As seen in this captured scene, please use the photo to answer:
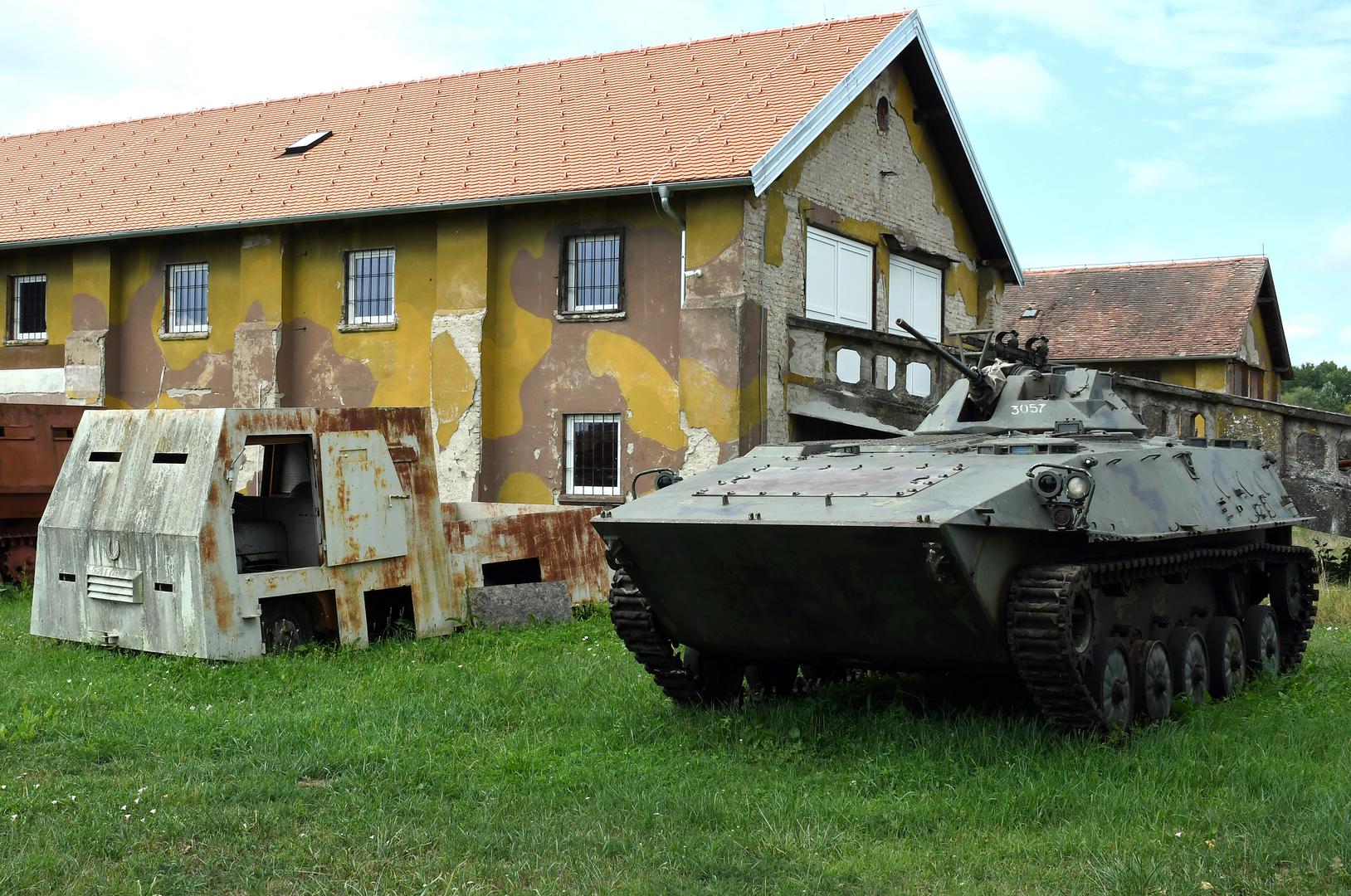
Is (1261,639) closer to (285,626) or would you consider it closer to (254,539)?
(285,626)


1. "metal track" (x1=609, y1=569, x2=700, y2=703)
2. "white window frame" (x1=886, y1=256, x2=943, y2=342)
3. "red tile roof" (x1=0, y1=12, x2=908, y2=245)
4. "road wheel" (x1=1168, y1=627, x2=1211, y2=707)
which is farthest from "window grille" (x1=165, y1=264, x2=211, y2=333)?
"road wheel" (x1=1168, y1=627, x2=1211, y2=707)

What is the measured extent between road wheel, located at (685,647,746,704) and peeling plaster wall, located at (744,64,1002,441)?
795cm

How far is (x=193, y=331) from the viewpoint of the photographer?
2072cm

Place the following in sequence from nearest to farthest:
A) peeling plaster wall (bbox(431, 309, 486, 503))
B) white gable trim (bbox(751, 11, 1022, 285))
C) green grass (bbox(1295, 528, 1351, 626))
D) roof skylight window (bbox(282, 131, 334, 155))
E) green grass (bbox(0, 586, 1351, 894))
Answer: green grass (bbox(0, 586, 1351, 894)), green grass (bbox(1295, 528, 1351, 626)), white gable trim (bbox(751, 11, 1022, 285)), peeling plaster wall (bbox(431, 309, 486, 503)), roof skylight window (bbox(282, 131, 334, 155))

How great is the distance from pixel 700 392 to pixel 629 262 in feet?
6.51

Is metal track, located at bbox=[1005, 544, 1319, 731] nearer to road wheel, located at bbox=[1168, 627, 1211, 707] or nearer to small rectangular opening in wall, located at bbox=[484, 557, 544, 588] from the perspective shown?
road wheel, located at bbox=[1168, 627, 1211, 707]

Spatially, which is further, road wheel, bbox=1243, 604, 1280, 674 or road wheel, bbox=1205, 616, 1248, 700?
road wheel, bbox=1243, 604, 1280, 674

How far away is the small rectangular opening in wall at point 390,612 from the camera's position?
11.6 meters

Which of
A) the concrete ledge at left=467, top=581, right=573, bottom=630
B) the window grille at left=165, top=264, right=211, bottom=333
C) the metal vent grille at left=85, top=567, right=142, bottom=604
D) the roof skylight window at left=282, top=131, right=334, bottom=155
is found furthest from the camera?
the roof skylight window at left=282, top=131, right=334, bottom=155

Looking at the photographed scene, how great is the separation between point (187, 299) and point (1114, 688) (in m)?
16.3

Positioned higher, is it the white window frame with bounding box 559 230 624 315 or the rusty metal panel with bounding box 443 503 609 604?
the white window frame with bounding box 559 230 624 315

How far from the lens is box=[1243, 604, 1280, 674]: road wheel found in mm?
10383

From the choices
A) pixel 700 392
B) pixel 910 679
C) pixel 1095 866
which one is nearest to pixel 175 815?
Answer: pixel 1095 866

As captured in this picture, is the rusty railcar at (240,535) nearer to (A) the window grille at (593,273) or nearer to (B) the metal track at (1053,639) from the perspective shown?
(B) the metal track at (1053,639)
